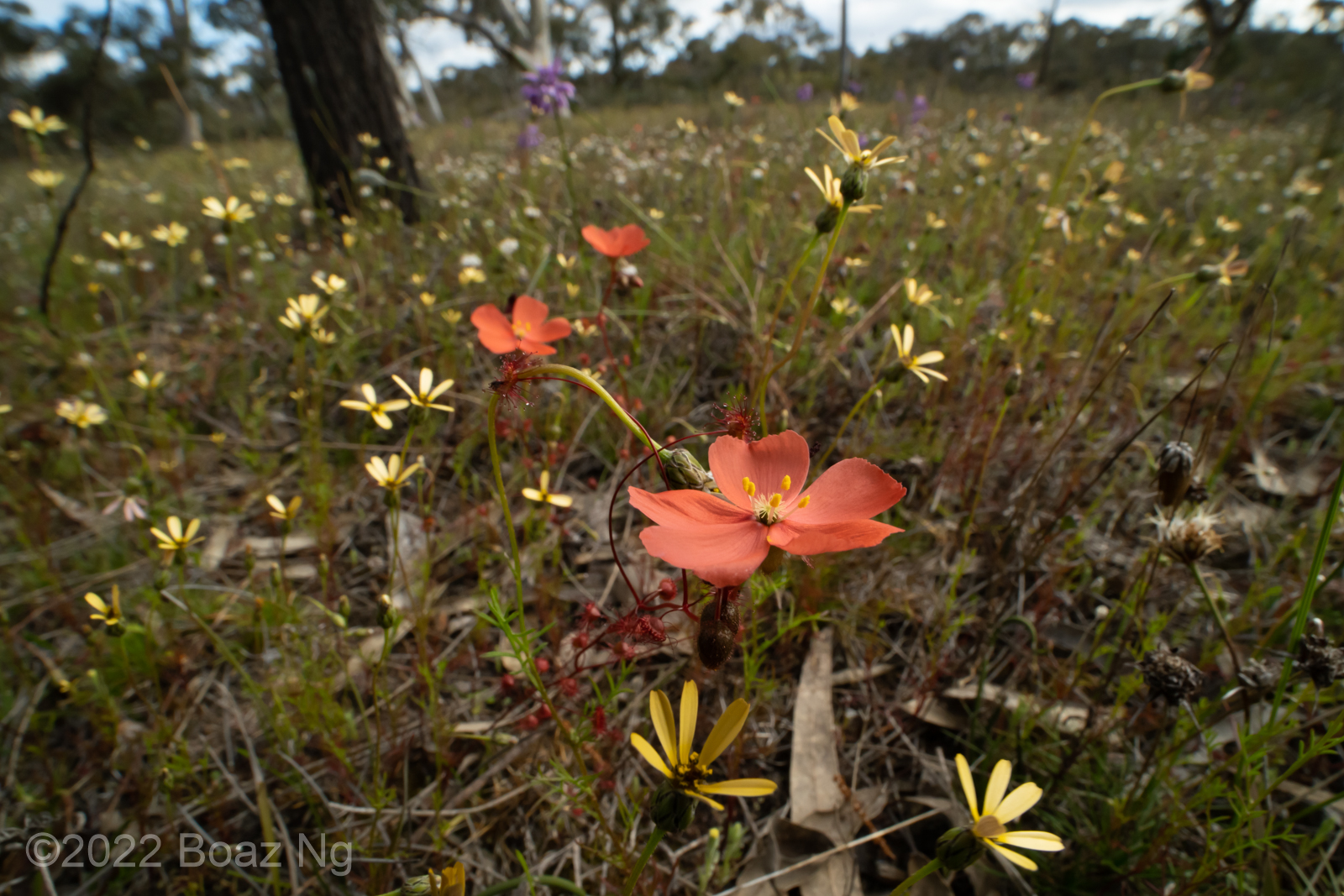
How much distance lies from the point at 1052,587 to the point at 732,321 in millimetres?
1161

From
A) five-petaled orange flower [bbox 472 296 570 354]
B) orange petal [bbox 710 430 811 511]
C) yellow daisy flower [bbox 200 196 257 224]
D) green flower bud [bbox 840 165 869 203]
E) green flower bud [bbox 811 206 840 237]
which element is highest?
yellow daisy flower [bbox 200 196 257 224]

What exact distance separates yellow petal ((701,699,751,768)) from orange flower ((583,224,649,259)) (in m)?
0.93

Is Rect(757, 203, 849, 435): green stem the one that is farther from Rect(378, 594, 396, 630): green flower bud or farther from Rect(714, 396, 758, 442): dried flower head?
Rect(378, 594, 396, 630): green flower bud

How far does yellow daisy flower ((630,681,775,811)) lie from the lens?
65 centimetres

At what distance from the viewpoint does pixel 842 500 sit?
74 cm

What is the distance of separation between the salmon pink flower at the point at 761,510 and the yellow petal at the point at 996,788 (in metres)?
0.38

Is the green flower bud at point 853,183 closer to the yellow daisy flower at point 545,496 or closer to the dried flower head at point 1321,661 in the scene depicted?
the yellow daisy flower at point 545,496

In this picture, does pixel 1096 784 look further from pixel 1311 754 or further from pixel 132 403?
pixel 132 403

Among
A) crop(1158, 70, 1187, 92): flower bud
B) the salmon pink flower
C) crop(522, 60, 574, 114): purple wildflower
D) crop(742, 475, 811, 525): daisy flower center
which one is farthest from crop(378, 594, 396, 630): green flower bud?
crop(1158, 70, 1187, 92): flower bud

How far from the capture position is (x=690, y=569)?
551 mm

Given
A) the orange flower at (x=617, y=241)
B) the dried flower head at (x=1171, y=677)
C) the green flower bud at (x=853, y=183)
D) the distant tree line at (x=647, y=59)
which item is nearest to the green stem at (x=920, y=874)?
the dried flower head at (x=1171, y=677)

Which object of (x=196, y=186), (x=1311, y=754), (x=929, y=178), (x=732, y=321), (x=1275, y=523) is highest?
(x=196, y=186)

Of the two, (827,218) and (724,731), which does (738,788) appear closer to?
(724,731)

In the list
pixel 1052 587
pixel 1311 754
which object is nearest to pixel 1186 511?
pixel 1052 587
